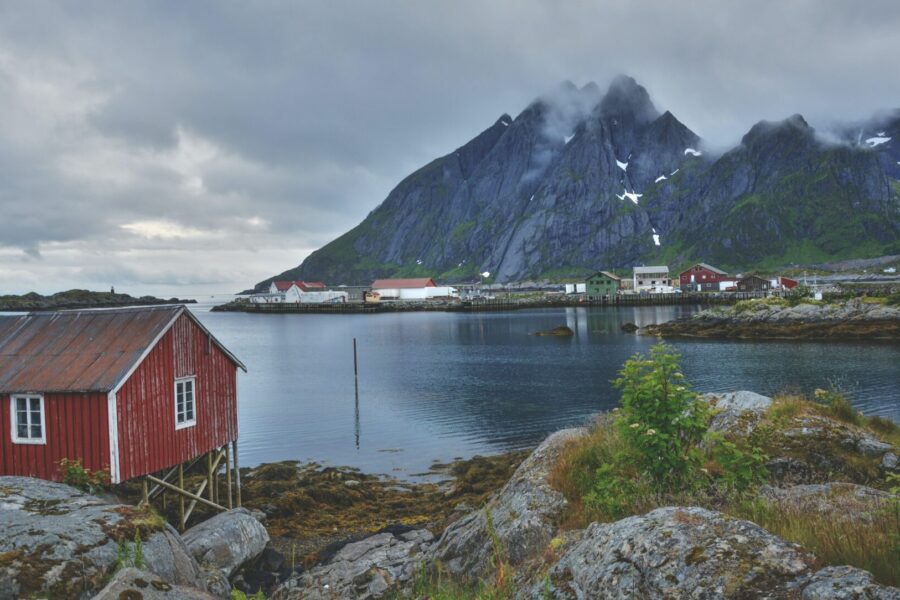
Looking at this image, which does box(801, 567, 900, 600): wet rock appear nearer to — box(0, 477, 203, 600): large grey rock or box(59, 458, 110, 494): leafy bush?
box(0, 477, 203, 600): large grey rock

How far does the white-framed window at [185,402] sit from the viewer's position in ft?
63.3

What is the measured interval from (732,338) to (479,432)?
54781mm

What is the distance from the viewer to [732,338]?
77.2 metres

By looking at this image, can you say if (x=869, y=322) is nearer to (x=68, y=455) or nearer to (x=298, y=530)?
(x=298, y=530)

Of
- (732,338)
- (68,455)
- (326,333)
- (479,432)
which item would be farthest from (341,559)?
(326,333)

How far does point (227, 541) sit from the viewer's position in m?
15.6

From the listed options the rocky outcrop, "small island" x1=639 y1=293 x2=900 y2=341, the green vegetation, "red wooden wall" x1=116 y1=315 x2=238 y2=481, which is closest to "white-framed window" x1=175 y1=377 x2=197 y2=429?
"red wooden wall" x1=116 y1=315 x2=238 y2=481

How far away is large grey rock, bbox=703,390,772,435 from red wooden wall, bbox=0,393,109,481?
16.4 m

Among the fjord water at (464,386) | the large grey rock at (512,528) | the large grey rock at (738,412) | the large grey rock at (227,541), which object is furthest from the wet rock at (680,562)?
the fjord water at (464,386)

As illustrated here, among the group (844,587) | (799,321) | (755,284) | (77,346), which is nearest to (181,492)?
(77,346)

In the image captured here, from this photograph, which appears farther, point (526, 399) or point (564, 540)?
point (526, 399)

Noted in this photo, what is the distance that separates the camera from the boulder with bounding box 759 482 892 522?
6.42m

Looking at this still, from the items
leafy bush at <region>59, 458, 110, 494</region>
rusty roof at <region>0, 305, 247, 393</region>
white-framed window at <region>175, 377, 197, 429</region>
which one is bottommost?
leafy bush at <region>59, 458, 110, 494</region>

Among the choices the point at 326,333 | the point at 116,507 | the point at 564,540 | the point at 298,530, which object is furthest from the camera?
Result: the point at 326,333
